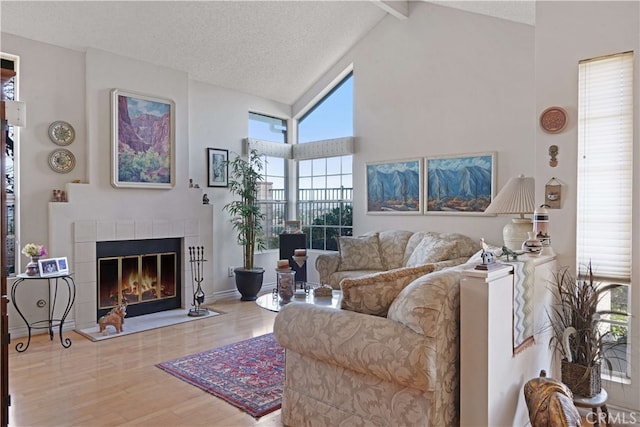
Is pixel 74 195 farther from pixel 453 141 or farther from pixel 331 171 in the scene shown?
pixel 453 141

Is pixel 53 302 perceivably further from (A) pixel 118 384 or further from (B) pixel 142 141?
(B) pixel 142 141

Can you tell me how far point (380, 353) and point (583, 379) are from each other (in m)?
1.27

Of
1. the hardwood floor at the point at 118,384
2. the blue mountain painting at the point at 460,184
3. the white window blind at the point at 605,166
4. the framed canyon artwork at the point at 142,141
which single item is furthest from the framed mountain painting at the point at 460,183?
the framed canyon artwork at the point at 142,141

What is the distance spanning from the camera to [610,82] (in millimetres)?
2551

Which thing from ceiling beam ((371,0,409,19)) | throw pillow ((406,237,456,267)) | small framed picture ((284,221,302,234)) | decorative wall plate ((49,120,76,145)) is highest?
ceiling beam ((371,0,409,19))

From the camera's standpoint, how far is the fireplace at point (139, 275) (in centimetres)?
472

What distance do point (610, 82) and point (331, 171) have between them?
416 centimetres

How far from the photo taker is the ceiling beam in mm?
4981

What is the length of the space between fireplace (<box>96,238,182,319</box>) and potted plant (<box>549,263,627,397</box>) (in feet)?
14.0

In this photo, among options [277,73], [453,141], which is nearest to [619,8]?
[453,141]

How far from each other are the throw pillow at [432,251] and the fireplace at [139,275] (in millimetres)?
2949

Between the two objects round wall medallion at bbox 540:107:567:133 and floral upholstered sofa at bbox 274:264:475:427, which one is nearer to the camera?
floral upholstered sofa at bbox 274:264:475:427

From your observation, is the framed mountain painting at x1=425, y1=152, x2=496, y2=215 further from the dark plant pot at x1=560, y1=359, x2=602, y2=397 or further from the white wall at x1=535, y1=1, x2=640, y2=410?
the dark plant pot at x1=560, y1=359, x2=602, y2=397

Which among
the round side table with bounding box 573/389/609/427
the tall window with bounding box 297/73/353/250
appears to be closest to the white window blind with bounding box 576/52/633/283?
the round side table with bounding box 573/389/609/427
